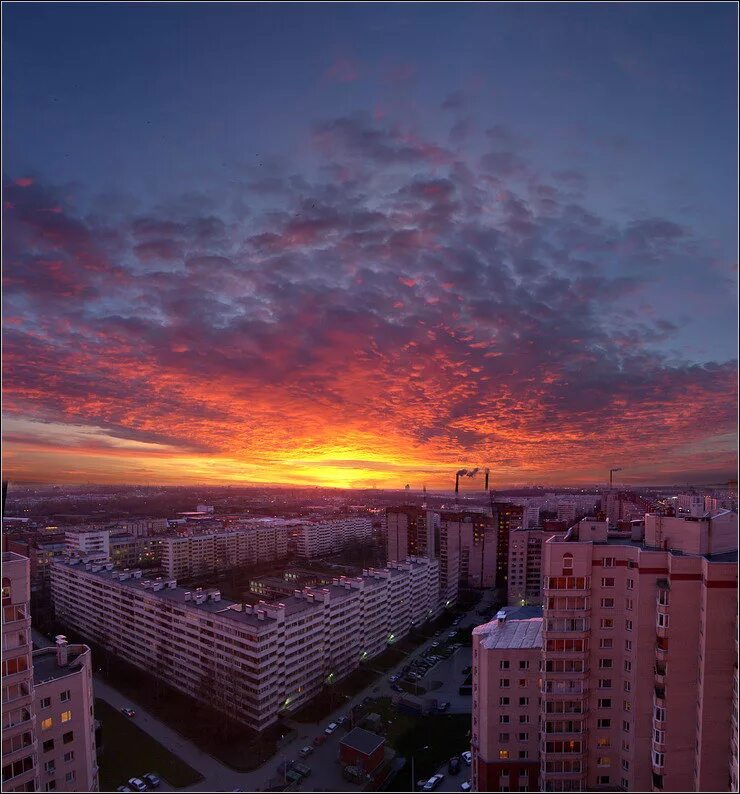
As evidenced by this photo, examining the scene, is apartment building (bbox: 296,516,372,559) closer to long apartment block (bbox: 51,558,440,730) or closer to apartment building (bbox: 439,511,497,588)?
apartment building (bbox: 439,511,497,588)

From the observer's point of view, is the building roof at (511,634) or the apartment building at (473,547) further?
the apartment building at (473,547)

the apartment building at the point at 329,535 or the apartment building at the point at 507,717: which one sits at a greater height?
the apartment building at the point at 507,717

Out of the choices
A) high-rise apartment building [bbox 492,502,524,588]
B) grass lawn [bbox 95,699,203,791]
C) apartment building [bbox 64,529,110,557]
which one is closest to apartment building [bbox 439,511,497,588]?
high-rise apartment building [bbox 492,502,524,588]

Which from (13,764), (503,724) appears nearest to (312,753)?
(503,724)

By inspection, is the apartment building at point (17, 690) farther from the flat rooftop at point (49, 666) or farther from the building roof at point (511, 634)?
the building roof at point (511, 634)

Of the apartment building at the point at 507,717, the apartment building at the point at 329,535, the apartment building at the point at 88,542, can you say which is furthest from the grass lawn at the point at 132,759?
the apartment building at the point at 329,535

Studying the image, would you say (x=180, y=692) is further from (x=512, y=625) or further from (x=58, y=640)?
(x=512, y=625)

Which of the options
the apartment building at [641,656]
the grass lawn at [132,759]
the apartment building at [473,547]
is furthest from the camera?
the apartment building at [473,547]

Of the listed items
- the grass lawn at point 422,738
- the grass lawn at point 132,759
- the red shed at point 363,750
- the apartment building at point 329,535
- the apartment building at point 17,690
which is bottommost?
the apartment building at point 329,535
